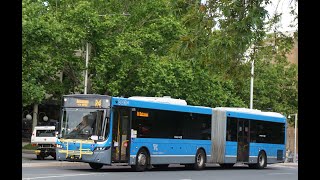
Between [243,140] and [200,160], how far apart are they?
3.51m

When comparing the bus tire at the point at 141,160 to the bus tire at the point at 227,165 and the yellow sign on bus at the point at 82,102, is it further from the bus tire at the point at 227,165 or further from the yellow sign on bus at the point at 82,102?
the bus tire at the point at 227,165

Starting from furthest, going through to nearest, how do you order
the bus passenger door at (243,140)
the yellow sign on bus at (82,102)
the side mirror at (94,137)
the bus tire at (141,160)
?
the bus passenger door at (243,140), the bus tire at (141,160), the yellow sign on bus at (82,102), the side mirror at (94,137)

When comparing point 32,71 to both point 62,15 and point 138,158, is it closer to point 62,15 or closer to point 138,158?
point 62,15

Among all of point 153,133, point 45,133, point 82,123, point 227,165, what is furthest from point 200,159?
point 45,133

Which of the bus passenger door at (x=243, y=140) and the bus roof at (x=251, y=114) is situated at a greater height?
the bus roof at (x=251, y=114)

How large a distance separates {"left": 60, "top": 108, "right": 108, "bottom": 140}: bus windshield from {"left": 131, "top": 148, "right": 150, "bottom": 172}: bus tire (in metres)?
2.14

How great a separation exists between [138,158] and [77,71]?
14032mm

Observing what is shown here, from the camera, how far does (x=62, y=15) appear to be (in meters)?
34.0

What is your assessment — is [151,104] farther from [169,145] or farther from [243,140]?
[243,140]

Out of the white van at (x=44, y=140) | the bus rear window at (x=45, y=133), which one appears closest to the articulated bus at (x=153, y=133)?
the white van at (x=44, y=140)

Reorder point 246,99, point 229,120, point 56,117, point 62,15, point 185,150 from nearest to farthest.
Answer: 1. point 185,150
2. point 229,120
3. point 62,15
4. point 246,99
5. point 56,117

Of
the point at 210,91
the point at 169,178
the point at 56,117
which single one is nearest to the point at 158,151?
the point at 169,178

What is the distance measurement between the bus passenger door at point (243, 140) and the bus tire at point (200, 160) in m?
2.79

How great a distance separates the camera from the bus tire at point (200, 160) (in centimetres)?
2705
